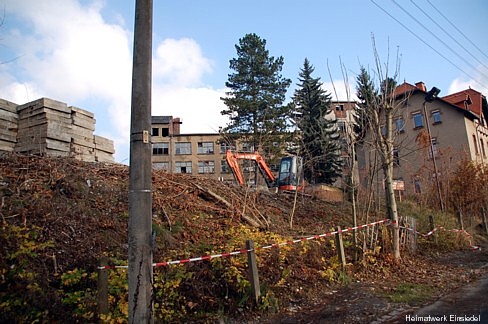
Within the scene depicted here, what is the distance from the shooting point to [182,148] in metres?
57.4

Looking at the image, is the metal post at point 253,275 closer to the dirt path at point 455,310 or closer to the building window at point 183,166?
the dirt path at point 455,310

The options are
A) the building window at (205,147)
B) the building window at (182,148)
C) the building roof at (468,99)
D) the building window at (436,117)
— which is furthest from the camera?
the building window at (205,147)

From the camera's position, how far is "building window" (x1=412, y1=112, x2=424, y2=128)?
3494 centimetres

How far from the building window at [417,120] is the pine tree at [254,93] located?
45.4ft

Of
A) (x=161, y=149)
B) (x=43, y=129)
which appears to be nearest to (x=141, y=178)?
(x=43, y=129)

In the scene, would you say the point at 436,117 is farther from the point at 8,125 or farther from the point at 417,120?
the point at 8,125

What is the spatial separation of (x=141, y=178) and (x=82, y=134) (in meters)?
8.09

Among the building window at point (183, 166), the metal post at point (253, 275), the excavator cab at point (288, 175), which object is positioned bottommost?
the metal post at point (253, 275)

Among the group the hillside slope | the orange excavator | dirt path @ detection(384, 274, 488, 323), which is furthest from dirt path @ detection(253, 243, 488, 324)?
the orange excavator

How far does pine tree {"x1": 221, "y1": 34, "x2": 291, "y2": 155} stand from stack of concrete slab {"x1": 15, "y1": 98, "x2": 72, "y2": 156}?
2301cm

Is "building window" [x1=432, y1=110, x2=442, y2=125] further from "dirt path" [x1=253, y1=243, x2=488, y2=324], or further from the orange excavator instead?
"dirt path" [x1=253, y1=243, x2=488, y2=324]

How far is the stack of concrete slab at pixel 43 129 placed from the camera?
9.59m

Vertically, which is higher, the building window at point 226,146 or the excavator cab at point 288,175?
the building window at point 226,146

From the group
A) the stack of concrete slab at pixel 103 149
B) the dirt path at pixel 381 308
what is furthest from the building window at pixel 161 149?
the dirt path at pixel 381 308
